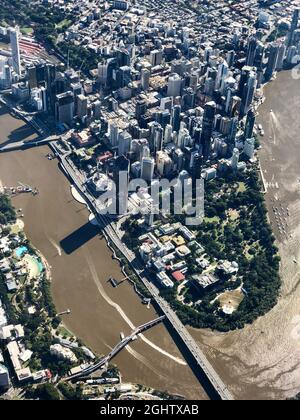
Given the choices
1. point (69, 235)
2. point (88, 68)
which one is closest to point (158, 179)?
point (69, 235)

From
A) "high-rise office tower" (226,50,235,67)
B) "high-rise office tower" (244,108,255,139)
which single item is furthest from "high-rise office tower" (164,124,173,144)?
"high-rise office tower" (226,50,235,67)

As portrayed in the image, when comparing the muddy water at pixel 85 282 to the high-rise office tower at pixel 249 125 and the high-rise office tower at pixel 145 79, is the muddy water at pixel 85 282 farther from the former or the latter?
the high-rise office tower at pixel 249 125

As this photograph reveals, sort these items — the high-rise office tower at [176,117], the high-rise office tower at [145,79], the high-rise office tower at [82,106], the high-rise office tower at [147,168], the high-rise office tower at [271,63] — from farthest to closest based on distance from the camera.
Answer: the high-rise office tower at [271,63], the high-rise office tower at [145,79], the high-rise office tower at [82,106], the high-rise office tower at [176,117], the high-rise office tower at [147,168]

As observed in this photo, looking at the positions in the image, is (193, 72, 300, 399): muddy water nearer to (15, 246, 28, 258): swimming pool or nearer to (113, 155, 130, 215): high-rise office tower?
A: (113, 155, 130, 215): high-rise office tower

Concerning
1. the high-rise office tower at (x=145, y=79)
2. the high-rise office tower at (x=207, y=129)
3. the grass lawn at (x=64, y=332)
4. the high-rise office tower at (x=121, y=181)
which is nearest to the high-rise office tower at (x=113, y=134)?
the high-rise office tower at (x=121, y=181)

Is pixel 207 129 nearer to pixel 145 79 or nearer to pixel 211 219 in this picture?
pixel 211 219

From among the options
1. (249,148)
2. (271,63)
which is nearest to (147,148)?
(249,148)
